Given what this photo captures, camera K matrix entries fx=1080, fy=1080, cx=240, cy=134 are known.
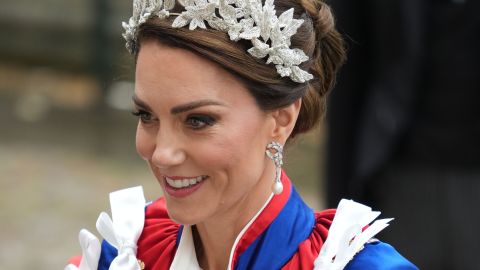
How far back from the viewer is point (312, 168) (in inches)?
324

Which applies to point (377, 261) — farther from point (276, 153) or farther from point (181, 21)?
point (181, 21)

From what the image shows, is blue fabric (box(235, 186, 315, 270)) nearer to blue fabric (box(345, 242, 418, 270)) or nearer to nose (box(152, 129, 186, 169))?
blue fabric (box(345, 242, 418, 270))

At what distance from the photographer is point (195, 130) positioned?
7.56 feet

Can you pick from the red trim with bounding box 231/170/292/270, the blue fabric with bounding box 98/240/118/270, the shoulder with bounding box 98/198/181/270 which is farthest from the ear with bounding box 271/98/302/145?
the blue fabric with bounding box 98/240/118/270

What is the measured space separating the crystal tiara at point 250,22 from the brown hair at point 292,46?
16 mm

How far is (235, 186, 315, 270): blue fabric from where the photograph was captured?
2467mm

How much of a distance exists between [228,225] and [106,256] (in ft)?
1.27

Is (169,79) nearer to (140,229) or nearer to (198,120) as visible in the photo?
(198,120)

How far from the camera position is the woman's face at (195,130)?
227cm

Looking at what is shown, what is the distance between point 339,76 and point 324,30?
1916mm

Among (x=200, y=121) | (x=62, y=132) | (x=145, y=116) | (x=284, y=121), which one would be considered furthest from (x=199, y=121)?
(x=62, y=132)

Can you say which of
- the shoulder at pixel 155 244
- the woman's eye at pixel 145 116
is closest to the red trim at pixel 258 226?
the shoulder at pixel 155 244

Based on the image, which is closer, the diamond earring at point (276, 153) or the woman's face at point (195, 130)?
the woman's face at point (195, 130)

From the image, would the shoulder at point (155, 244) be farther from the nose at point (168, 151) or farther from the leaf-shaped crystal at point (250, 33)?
the leaf-shaped crystal at point (250, 33)
